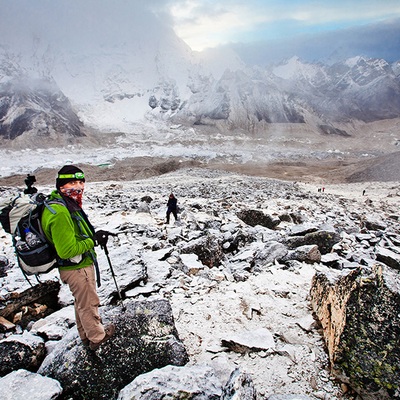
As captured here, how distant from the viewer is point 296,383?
276 centimetres

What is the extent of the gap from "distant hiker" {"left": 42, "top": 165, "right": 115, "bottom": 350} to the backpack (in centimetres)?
6

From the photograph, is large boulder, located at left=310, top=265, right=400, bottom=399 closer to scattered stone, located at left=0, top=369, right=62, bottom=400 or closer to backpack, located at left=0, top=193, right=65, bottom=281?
scattered stone, located at left=0, top=369, right=62, bottom=400

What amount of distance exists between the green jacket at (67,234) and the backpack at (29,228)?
2.1 inches

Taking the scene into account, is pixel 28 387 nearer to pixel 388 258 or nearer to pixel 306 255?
pixel 306 255

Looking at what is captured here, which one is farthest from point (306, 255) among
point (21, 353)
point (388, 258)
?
point (21, 353)

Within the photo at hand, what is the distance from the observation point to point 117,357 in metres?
2.83

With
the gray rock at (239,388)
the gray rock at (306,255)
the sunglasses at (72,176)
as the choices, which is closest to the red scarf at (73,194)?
the sunglasses at (72,176)

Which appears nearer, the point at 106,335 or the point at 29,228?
the point at 29,228

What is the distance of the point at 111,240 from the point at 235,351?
4.98 metres

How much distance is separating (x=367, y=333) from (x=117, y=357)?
243cm

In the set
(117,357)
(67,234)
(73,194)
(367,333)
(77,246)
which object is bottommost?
(117,357)

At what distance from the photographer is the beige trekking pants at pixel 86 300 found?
271cm

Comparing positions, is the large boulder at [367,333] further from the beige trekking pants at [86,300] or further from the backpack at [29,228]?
the backpack at [29,228]

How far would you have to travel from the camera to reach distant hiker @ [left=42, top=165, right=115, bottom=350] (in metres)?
2.46
